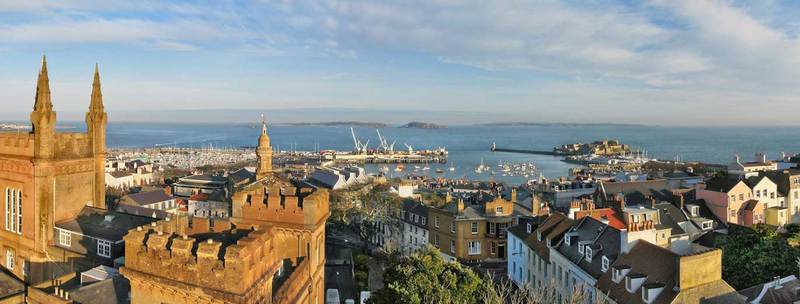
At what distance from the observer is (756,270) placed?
2431cm

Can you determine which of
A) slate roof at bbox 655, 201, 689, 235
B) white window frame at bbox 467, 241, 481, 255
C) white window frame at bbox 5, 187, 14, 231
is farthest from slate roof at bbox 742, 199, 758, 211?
white window frame at bbox 5, 187, 14, 231

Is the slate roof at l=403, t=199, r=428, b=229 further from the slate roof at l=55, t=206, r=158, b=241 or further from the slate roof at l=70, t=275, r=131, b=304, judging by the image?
the slate roof at l=70, t=275, r=131, b=304

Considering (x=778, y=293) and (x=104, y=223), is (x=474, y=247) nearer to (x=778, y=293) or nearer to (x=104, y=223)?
(x=778, y=293)

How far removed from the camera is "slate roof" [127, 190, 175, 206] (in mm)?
54625

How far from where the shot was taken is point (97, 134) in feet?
80.0

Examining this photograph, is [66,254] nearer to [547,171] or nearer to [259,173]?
[259,173]

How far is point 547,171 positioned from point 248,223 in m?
150

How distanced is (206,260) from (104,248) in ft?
39.5

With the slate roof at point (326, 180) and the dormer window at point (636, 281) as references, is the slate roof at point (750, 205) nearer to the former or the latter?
the dormer window at point (636, 281)

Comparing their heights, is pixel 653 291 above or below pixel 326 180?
above

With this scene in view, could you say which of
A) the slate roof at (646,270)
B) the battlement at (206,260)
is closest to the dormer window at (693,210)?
the slate roof at (646,270)

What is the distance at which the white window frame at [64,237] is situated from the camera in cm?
2130

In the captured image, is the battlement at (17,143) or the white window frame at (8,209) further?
the white window frame at (8,209)

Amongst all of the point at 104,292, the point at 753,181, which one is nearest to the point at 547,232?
the point at 753,181
